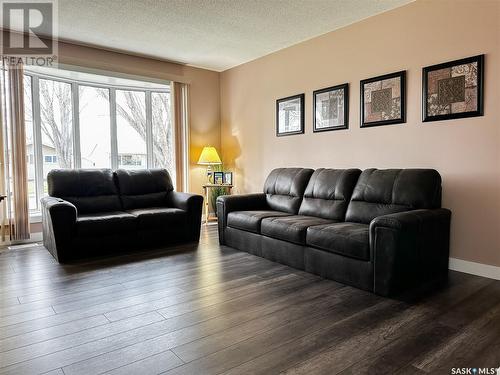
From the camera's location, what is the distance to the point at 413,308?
2338 mm

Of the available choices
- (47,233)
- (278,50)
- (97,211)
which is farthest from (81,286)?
(278,50)

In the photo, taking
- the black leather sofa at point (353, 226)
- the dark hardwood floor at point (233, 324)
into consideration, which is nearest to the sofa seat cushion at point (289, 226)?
the black leather sofa at point (353, 226)

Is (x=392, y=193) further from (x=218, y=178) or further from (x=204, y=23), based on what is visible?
(x=218, y=178)

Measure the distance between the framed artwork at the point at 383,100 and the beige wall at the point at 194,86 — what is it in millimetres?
2842

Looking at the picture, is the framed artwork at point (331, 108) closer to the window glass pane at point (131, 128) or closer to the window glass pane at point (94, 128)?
the window glass pane at point (131, 128)

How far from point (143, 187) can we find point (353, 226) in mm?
2884

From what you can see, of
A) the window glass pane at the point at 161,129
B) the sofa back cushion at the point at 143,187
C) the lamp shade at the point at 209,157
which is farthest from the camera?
the window glass pane at the point at 161,129

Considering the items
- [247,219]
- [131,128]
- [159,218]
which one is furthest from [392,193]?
[131,128]

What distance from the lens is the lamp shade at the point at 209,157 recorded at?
547 cm

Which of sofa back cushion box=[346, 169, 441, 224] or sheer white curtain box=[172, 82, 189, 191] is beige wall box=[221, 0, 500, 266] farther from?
sheer white curtain box=[172, 82, 189, 191]

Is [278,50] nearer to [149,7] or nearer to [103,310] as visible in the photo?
[149,7]

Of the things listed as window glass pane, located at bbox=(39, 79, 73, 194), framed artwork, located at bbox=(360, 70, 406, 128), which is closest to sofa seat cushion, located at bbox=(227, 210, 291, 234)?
framed artwork, located at bbox=(360, 70, 406, 128)

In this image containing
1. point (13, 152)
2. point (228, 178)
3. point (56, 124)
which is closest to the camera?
point (13, 152)

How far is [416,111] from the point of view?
3.38 metres
